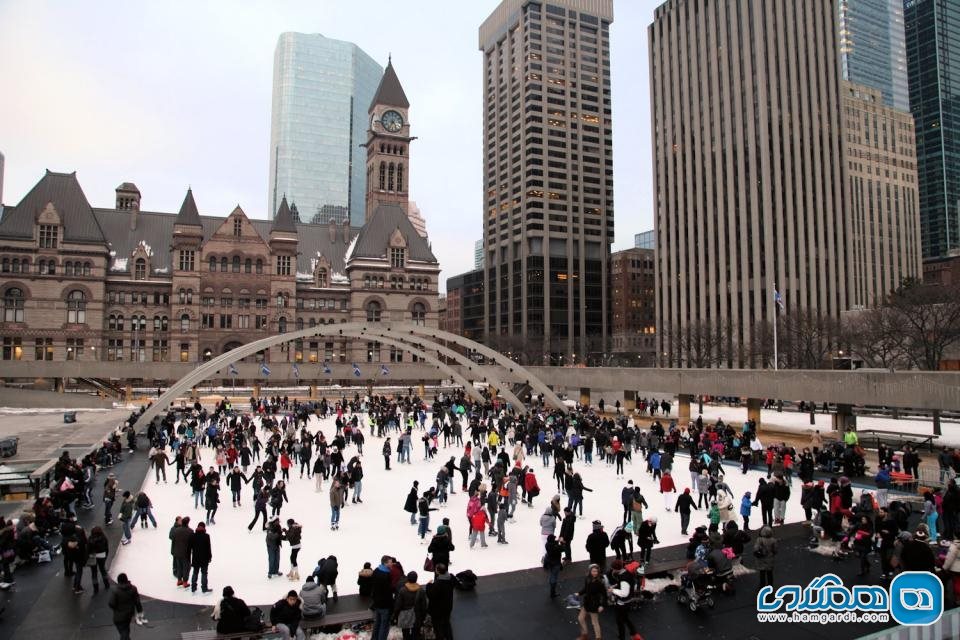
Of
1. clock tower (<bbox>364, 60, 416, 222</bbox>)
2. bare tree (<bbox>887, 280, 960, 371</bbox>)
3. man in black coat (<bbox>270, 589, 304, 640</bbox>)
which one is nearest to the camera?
man in black coat (<bbox>270, 589, 304, 640</bbox>)

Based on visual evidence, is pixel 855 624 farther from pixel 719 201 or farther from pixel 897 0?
pixel 897 0

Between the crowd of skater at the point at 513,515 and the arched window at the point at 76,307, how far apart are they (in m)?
51.8

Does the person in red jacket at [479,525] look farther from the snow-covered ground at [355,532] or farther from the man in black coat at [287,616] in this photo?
the man in black coat at [287,616]

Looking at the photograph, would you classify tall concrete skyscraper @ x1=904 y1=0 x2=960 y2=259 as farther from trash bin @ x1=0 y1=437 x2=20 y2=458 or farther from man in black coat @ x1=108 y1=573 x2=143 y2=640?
man in black coat @ x1=108 y1=573 x2=143 y2=640

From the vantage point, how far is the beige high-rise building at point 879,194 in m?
125

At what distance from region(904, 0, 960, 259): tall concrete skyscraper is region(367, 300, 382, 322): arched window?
151 metres

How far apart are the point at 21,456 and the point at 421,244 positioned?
67.7m

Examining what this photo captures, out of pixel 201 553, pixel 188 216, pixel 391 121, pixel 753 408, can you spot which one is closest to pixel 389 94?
pixel 391 121

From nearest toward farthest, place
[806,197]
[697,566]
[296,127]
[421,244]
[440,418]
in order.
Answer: [697,566], [440,418], [421,244], [806,197], [296,127]

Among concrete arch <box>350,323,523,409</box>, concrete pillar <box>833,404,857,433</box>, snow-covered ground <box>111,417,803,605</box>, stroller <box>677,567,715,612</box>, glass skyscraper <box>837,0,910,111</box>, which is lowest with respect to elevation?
snow-covered ground <box>111,417,803,605</box>

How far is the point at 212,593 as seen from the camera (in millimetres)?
12391

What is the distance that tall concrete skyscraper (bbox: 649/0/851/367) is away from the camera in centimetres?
10344

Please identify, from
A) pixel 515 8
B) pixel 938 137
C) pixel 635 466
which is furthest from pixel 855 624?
pixel 938 137

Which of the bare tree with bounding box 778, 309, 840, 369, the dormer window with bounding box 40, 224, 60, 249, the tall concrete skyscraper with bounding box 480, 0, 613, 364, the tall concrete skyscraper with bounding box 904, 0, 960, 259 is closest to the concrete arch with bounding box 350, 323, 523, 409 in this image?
the bare tree with bounding box 778, 309, 840, 369
